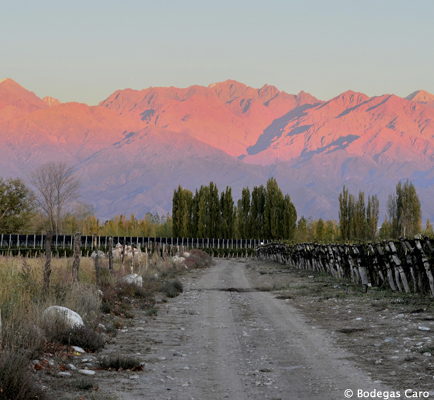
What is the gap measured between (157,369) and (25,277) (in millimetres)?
6085

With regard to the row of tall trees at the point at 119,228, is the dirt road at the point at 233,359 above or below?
below

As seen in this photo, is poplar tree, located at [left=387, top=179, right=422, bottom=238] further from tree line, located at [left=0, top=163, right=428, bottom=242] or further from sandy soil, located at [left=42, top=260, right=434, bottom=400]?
sandy soil, located at [left=42, top=260, right=434, bottom=400]

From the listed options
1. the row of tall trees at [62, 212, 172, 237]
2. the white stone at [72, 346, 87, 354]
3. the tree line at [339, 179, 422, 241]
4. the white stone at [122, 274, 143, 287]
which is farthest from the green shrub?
the row of tall trees at [62, 212, 172, 237]

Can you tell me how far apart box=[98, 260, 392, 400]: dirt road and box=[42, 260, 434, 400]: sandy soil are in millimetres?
15

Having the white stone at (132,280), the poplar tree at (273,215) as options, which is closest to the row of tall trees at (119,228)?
the poplar tree at (273,215)

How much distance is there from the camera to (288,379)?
8.75 meters

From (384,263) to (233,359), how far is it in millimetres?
13510

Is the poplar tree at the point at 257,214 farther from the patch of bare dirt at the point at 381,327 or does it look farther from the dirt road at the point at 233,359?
the dirt road at the point at 233,359

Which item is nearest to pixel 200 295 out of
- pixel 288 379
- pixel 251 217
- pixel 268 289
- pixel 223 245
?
pixel 268 289

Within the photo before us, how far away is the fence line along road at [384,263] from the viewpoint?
720 inches

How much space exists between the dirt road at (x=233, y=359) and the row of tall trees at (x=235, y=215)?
82163mm

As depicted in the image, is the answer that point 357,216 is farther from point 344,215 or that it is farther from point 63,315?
point 63,315

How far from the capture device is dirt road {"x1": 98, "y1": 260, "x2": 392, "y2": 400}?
8172 millimetres

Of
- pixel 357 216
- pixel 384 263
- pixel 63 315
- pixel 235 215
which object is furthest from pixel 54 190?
pixel 63 315
